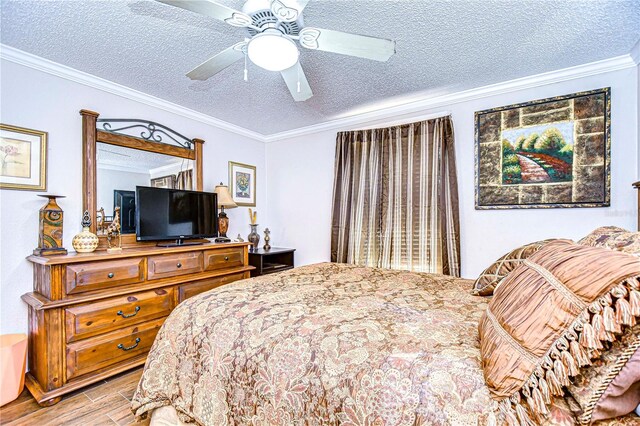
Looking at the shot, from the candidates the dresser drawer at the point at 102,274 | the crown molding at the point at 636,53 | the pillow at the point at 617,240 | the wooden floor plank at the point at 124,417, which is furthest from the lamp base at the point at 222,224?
the crown molding at the point at 636,53

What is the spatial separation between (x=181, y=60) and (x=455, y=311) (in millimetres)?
2636

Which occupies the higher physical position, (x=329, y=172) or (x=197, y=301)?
(x=329, y=172)

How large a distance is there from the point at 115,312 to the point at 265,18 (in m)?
2.33

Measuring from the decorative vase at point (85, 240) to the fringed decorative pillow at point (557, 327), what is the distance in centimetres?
278

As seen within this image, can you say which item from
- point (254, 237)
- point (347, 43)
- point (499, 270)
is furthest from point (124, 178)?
point (499, 270)

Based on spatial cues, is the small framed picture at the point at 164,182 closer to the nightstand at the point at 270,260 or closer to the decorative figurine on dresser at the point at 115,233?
the decorative figurine on dresser at the point at 115,233

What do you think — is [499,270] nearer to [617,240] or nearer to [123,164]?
[617,240]

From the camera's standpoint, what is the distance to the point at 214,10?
139cm

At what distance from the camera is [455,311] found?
139cm

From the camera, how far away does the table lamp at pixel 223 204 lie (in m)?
3.45

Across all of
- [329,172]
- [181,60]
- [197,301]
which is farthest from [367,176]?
[197,301]

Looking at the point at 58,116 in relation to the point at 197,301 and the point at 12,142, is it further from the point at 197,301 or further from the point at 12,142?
the point at 197,301

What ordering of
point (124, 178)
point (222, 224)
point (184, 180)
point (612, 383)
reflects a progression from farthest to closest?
point (222, 224) < point (184, 180) < point (124, 178) < point (612, 383)

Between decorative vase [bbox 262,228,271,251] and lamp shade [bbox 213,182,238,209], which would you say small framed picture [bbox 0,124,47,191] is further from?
→ decorative vase [bbox 262,228,271,251]
